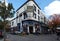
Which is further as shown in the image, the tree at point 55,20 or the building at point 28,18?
the tree at point 55,20

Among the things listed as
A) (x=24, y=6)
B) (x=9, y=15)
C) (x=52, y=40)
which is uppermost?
(x=24, y=6)

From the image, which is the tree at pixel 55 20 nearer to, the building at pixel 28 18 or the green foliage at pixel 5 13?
the building at pixel 28 18

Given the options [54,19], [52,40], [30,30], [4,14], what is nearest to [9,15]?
[4,14]

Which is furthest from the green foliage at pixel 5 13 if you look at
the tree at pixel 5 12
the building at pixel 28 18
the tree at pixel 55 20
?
the tree at pixel 55 20

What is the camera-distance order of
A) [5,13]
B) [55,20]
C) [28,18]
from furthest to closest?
[55,20] < [28,18] < [5,13]

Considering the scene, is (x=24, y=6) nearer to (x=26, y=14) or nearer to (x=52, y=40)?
(x=26, y=14)

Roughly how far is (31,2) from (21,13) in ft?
14.5

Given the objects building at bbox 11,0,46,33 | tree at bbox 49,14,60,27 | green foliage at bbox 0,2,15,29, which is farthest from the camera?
tree at bbox 49,14,60,27

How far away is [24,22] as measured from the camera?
54031 mm

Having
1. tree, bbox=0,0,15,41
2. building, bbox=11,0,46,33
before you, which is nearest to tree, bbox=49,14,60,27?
building, bbox=11,0,46,33

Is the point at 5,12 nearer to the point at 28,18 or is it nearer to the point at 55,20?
the point at 28,18

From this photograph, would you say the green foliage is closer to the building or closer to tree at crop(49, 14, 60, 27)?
the building

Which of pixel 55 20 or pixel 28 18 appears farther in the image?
pixel 55 20

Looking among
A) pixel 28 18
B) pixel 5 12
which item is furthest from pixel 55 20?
pixel 5 12
